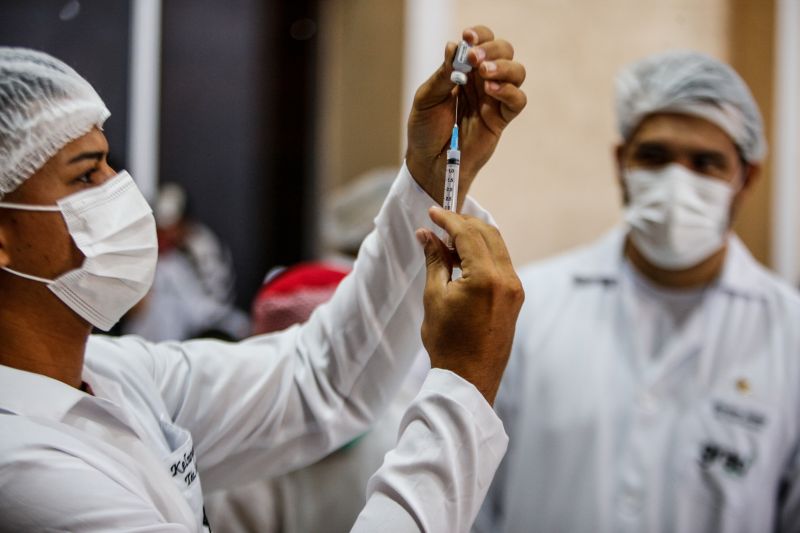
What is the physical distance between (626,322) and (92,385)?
109 centimetres

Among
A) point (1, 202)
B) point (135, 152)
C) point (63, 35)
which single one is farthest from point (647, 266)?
point (135, 152)

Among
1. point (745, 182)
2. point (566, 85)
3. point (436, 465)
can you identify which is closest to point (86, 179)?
point (436, 465)

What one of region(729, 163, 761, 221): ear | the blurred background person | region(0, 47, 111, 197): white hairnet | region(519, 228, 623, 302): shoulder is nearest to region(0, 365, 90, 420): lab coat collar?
region(0, 47, 111, 197): white hairnet

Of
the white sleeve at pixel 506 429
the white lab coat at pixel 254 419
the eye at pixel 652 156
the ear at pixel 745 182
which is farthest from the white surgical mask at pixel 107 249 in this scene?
the ear at pixel 745 182

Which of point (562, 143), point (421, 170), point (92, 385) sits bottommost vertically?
point (92, 385)

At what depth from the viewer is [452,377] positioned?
827 mm

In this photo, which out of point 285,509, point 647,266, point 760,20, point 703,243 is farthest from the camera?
point 760,20

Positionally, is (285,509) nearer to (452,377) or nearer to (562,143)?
(452,377)

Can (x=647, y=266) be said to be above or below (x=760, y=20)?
below

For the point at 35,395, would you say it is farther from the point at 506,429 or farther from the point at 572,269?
the point at 572,269

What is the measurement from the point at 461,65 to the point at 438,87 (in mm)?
54

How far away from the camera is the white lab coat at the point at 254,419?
2.62ft

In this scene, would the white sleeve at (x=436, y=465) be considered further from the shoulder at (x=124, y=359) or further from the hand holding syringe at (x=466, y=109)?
the shoulder at (x=124, y=359)

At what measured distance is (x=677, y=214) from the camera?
156cm
